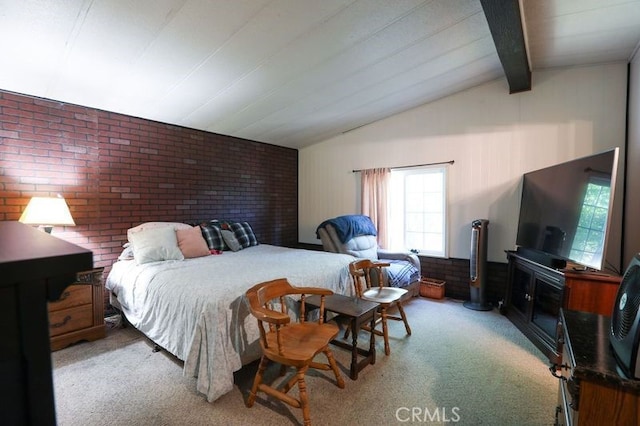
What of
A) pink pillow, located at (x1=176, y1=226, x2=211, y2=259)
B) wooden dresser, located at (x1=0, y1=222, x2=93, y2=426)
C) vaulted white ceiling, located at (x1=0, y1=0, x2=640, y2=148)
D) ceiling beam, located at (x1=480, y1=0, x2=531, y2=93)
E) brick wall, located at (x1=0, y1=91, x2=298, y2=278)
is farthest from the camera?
pink pillow, located at (x1=176, y1=226, x2=211, y2=259)

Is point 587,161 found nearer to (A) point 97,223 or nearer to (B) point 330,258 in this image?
(B) point 330,258

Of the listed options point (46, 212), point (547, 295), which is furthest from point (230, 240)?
point (547, 295)

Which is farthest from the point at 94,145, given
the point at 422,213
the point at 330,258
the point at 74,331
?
the point at 422,213

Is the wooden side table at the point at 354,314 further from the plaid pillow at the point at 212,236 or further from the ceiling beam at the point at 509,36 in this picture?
the ceiling beam at the point at 509,36

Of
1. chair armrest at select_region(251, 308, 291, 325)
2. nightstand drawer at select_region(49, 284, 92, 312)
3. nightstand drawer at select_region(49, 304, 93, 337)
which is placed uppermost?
chair armrest at select_region(251, 308, 291, 325)

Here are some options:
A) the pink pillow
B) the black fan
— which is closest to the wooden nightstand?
the pink pillow

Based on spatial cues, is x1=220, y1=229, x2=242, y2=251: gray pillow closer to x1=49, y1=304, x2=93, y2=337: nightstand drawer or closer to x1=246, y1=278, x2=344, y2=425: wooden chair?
x1=49, y1=304, x2=93, y2=337: nightstand drawer

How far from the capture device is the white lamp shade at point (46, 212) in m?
2.48

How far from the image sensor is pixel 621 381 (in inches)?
30.9

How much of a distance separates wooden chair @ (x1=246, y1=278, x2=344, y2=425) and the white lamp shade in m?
1.99

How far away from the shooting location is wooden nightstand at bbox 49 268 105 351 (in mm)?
2549

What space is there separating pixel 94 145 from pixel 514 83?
459 cm

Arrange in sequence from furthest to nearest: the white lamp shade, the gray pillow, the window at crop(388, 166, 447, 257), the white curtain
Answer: the white curtain < the window at crop(388, 166, 447, 257) < the gray pillow < the white lamp shade

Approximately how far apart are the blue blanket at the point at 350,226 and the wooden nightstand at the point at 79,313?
2.46 meters
